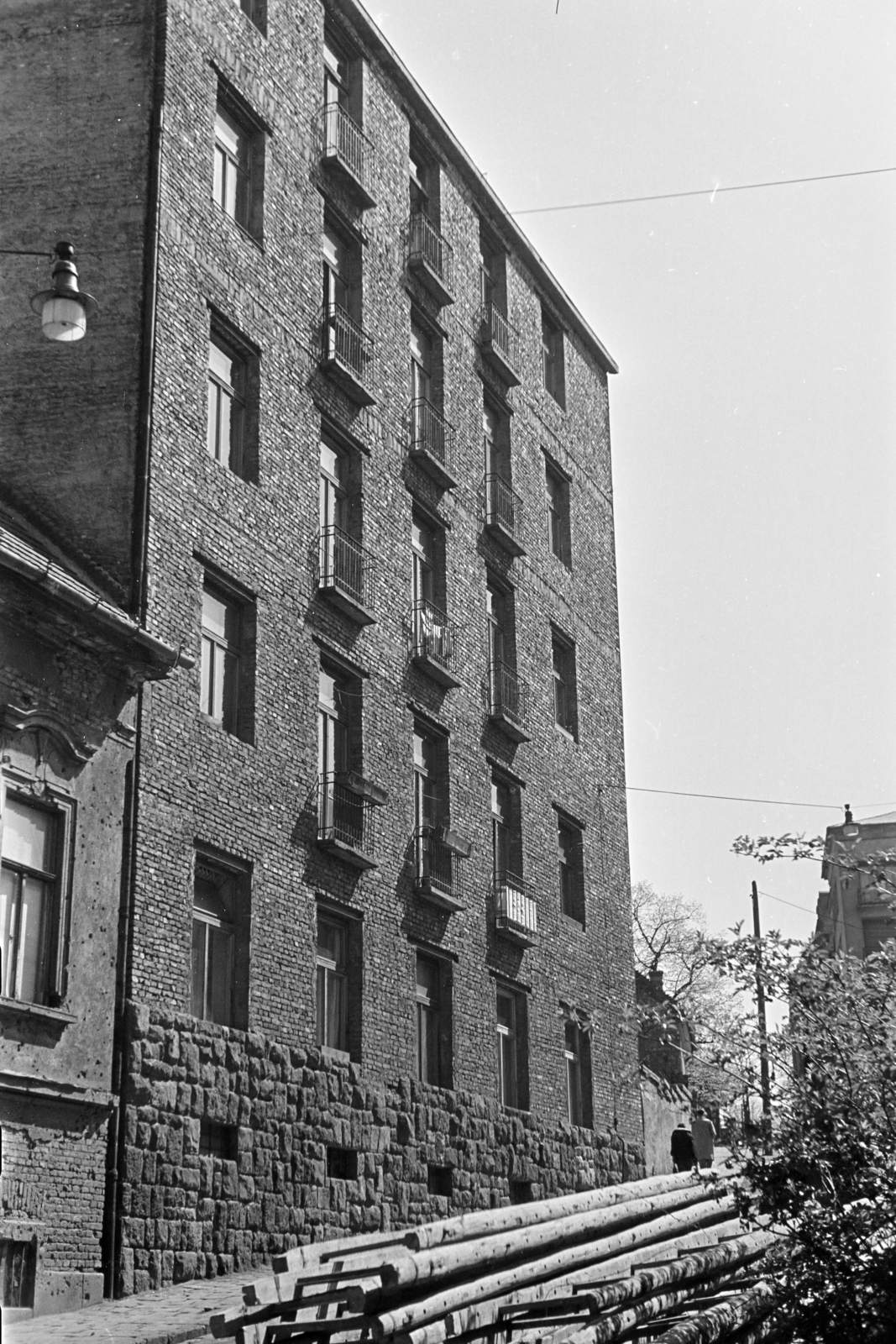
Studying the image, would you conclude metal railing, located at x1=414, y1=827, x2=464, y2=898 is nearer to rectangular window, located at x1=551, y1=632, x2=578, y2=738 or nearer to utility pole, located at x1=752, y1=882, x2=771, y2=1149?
rectangular window, located at x1=551, y1=632, x2=578, y2=738

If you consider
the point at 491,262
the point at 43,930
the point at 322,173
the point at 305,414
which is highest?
the point at 491,262

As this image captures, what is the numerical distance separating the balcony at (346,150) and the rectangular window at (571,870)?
12.9m

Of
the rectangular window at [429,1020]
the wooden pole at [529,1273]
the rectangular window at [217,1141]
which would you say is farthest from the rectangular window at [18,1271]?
the rectangular window at [429,1020]

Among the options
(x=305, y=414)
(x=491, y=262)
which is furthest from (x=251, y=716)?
(x=491, y=262)

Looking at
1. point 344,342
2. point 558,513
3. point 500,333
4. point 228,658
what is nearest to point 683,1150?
point 228,658

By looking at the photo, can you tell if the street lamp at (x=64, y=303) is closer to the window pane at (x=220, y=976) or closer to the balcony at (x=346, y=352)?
the window pane at (x=220, y=976)

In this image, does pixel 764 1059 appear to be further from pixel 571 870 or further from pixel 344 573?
pixel 571 870

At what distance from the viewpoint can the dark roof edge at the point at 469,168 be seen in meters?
30.5

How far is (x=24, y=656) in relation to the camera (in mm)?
18625

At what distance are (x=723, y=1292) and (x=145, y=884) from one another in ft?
27.6

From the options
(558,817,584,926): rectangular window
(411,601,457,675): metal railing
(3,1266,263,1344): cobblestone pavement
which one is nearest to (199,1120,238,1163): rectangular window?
(3,1266,263,1344): cobblestone pavement

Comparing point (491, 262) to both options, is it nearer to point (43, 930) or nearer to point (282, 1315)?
point (43, 930)

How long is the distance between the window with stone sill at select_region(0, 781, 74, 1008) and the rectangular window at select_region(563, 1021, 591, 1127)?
16.0 meters

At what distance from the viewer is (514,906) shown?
30.7 m
